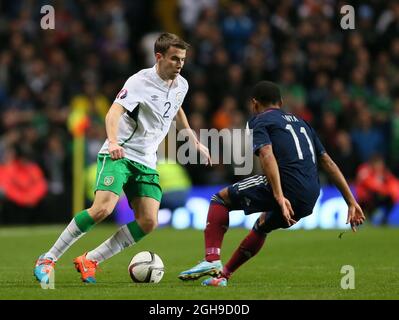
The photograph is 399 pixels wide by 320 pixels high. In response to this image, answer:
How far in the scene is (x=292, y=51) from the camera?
22406 mm

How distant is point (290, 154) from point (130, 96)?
1600 millimetres

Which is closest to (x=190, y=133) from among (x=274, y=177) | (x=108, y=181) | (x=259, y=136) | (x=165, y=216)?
(x=108, y=181)

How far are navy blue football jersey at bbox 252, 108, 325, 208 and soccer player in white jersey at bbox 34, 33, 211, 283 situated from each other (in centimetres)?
101

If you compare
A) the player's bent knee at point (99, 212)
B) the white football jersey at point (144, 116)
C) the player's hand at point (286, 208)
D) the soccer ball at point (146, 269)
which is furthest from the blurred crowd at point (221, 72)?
the player's hand at point (286, 208)

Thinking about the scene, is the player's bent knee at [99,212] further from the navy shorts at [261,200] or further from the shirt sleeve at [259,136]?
the shirt sleeve at [259,136]

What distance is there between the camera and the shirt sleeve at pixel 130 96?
9.98 m

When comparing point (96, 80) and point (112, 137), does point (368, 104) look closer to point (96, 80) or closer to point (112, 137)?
point (96, 80)

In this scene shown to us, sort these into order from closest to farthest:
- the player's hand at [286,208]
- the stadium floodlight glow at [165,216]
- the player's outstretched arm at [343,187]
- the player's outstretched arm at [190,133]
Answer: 1. the player's hand at [286,208]
2. the player's outstretched arm at [343,187]
3. the player's outstretched arm at [190,133]
4. the stadium floodlight glow at [165,216]

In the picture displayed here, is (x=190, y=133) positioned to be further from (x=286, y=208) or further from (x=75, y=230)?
(x=286, y=208)

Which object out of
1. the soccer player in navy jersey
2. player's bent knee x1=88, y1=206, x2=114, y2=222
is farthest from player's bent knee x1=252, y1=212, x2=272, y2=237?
player's bent knee x1=88, y1=206, x2=114, y2=222

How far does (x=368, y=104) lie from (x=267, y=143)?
1277cm

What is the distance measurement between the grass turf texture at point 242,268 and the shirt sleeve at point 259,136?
1.25m

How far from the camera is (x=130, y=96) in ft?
32.9
